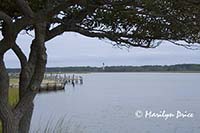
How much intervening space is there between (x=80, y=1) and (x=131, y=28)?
1.36 meters

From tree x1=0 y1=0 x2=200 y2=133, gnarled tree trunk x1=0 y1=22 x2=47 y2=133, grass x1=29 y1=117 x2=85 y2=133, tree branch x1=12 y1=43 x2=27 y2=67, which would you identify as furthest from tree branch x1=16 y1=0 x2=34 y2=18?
grass x1=29 y1=117 x2=85 y2=133

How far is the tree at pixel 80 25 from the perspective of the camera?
173 inches

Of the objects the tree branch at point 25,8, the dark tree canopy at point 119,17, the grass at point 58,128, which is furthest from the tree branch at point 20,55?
the grass at point 58,128

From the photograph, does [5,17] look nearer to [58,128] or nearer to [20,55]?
[20,55]

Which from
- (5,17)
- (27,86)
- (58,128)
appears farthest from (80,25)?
(58,128)

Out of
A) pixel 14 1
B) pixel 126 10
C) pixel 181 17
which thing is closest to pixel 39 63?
pixel 14 1

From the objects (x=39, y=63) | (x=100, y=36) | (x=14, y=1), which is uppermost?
(x=14, y=1)

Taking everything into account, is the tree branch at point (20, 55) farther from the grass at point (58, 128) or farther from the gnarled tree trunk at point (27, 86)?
the grass at point (58, 128)

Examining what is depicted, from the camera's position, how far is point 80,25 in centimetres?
553

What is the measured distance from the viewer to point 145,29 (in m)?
5.34

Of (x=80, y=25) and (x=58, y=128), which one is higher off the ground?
(x=80, y=25)

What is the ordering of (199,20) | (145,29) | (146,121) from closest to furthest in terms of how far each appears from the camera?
(199,20)
(145,29)
(146,121)

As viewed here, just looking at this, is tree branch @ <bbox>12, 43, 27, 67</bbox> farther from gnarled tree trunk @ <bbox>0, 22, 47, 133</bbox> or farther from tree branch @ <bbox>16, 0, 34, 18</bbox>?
tree branch @ <bbox>16, 0, 34, 18</bbox>

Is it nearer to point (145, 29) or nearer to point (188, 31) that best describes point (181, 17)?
point (188, 31)
